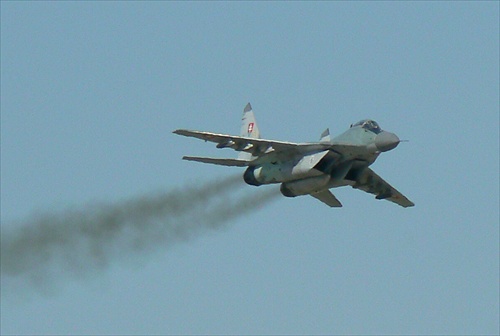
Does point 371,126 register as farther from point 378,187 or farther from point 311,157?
point 378,187

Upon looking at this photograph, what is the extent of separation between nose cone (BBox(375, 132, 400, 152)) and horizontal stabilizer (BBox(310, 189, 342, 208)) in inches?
220

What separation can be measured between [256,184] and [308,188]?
94.4 inches

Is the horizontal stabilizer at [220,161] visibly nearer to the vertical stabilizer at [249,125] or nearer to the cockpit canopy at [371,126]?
the vertical stabilizer at [249,125]

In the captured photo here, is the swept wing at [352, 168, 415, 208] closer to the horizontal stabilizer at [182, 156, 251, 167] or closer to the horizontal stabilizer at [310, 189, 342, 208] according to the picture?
the horizontal stabilizer at [310, 189, 342, 208]

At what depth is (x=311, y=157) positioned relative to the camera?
93.8 m

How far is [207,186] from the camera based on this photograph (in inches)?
3861

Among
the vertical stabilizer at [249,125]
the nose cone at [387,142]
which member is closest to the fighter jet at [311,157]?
the nose cone at [387,142]

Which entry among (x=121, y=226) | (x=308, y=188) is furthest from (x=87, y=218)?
(x=308, y=188)

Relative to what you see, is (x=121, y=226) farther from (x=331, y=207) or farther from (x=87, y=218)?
(x=331, y=207)

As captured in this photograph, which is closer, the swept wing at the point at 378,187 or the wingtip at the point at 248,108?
the swept wing at the point at 378,187

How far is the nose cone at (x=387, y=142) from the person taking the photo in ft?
306

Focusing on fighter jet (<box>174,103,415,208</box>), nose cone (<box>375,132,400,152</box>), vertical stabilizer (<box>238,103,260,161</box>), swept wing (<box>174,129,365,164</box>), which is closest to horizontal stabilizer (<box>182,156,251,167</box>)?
fighter jet (<box>174,103,415,208</box>)

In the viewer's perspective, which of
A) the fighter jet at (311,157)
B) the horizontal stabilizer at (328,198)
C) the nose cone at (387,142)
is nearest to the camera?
the nose cone at (387,142)

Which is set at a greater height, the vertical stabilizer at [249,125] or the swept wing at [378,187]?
the vertical stabilizer at [249,125]
